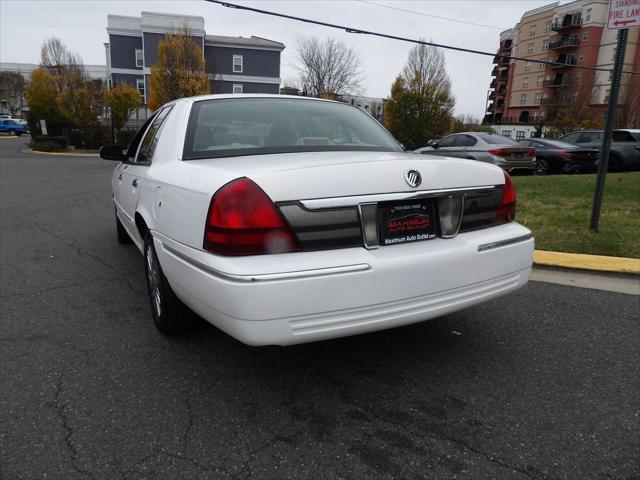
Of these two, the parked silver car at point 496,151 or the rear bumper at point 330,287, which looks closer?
the rear bumper at point 330,287

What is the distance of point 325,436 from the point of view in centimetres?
213

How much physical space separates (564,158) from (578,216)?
7873mm

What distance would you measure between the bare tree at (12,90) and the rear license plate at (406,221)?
83388mm

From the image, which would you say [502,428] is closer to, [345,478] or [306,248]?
[345,478]

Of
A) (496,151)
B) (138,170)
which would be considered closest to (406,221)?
(138,170)

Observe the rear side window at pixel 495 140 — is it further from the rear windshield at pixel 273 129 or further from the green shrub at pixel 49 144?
the green shrub at pixel 49 144

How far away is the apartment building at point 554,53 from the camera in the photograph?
54094mm

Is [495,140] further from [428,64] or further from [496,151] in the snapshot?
[428,64]

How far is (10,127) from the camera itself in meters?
45.4

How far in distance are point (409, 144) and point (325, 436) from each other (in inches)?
1000

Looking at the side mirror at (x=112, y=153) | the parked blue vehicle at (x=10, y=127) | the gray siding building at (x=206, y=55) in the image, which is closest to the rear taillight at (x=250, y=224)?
the side mirror at (x=112, y=153)

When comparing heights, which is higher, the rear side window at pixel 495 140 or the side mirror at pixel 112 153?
the rear side window at pixel 495 140

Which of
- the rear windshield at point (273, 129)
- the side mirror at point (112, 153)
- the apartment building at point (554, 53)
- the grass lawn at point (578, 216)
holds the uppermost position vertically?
the apartment building at point (554, 53)

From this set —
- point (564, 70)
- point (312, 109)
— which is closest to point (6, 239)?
point (312, 109)
